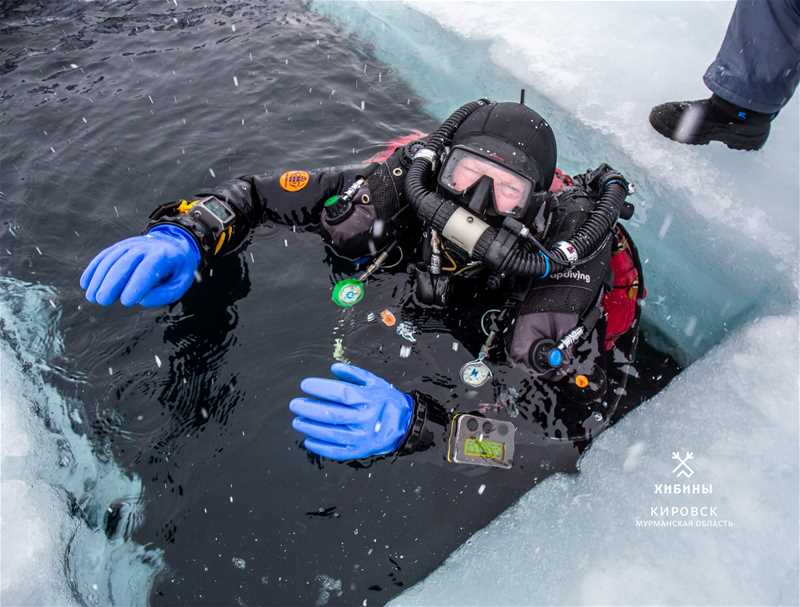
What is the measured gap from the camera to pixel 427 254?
303 centimetres

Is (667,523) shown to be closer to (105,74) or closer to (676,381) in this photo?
(676,381)

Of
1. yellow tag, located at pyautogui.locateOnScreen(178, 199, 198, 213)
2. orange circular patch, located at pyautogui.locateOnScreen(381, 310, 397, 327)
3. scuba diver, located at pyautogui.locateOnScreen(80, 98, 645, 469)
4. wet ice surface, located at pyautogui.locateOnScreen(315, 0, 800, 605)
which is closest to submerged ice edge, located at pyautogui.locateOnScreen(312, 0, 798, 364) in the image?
wet ice surface, located at pyautogui.locateOnScreen(315, 0, 800, 605)

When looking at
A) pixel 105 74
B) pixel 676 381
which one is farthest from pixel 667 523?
pixel 105 74

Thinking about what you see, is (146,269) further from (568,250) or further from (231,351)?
(568,250)

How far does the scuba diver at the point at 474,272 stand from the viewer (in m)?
2.53

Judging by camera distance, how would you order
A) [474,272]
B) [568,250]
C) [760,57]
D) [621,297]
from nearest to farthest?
[568,250] < [474,272] < [621,297] < [760,57]

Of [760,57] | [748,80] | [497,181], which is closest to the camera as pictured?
[497,181]

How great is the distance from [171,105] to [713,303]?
511 centimetres

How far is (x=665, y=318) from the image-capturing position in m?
4.05

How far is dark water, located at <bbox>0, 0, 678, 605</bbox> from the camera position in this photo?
8.00 feet

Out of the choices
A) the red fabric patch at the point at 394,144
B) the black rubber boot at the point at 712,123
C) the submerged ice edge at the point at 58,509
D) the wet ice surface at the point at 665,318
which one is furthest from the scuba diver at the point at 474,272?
the black rubber boot at the point at 712,123

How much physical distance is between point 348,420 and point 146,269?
1.42 metres

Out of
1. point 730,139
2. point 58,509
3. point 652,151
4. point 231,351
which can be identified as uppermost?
point 730,139

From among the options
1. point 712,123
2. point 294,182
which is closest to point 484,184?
point 294,182
